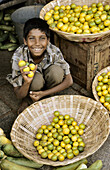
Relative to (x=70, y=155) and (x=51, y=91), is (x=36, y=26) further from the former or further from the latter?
(x=70, y=155)

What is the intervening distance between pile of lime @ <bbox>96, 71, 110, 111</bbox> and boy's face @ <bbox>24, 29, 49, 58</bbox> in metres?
1.05

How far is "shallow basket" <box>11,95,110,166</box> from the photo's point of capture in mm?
2416

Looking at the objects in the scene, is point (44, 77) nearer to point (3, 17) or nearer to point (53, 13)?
point (53, 13)

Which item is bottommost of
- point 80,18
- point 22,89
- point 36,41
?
point 22,89

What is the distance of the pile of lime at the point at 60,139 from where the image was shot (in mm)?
2374

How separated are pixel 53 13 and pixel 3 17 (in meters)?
1.38

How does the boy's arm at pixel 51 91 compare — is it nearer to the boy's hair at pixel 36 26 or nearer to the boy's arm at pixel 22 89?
the boy's arm at pixel 22 89

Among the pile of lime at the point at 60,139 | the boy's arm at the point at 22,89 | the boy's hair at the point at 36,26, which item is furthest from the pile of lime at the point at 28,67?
the pile of lime at the point at 60,139

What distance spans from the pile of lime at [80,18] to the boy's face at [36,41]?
607 millimetres

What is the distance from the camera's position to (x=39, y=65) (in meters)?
2.99

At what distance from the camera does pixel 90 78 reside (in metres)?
3.42

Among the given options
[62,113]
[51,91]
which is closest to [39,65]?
[51,91]

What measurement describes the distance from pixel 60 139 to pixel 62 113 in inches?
17.0

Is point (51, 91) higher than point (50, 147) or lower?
higher
